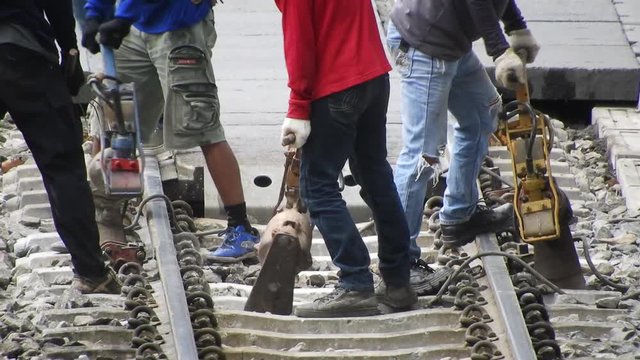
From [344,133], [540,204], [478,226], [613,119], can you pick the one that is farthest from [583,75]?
[344,133]

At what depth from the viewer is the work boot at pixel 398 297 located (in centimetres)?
789

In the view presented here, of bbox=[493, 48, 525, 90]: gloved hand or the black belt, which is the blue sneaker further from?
bbox=[493, 48, 525, 90]: gloved hand

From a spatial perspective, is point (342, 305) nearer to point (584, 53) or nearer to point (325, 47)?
point (325, 47)

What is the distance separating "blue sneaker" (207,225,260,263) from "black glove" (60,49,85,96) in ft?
4.14

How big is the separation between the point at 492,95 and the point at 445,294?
1089mm

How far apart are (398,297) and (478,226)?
1008 millimetres

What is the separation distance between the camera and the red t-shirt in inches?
283

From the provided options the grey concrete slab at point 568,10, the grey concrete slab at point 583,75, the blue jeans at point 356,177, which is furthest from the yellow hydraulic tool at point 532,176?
the grey concrete slab at point 568,10

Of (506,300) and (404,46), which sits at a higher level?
(404,46)

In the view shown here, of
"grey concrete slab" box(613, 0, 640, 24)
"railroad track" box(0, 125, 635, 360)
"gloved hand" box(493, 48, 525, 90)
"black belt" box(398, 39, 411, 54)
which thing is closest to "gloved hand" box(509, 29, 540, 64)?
"gloved hand" box(493, 48, 525, 90)

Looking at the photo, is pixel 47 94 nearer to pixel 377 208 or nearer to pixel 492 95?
pixel 377 208

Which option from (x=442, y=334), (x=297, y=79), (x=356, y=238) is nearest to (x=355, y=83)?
(x=297, y=79)

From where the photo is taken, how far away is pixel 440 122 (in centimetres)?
820

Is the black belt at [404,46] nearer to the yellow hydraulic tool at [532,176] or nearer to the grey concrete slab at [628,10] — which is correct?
the yellow hydraulic tool at [532,176]
